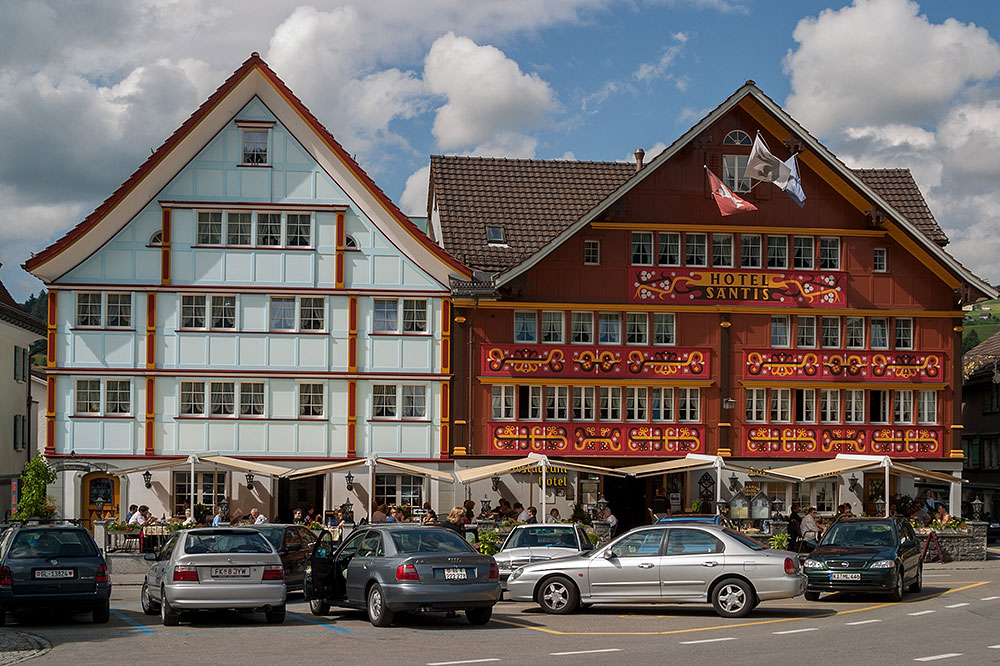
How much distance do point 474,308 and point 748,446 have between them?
9.86 meters

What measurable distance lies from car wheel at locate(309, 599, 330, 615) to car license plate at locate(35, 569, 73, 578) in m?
3.96

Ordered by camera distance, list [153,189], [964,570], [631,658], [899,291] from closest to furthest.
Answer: [631,658] → [964,570] → [153,189] → [899,291]

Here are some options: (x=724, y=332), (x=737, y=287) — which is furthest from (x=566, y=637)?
(x=737, y=287)

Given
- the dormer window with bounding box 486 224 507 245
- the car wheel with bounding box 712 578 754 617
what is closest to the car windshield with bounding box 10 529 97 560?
the car wheel with bounding box 712 578 754 617

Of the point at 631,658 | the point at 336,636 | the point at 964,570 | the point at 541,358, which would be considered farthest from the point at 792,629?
the point at 541,358

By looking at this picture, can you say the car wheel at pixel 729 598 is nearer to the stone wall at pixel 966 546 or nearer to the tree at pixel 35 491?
the stone wall at pixel 966 546

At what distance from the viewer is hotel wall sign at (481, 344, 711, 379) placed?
41.7 metres

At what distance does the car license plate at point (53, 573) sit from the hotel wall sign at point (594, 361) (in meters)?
22.5

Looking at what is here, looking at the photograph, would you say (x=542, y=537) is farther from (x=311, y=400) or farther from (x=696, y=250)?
(x=696, y=250)

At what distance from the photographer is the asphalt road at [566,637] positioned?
Result: 15922 millimetres

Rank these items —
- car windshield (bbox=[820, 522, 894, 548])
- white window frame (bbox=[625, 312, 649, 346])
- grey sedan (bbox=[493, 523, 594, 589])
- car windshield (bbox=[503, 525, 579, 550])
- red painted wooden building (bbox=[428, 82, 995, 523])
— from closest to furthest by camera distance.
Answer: car windshield (bbox=[820, 522, 894, 548]), grey sedan (bbox=[493, 523, 594, 589]), car windshield (bbox=[503, 525, 579, 550]), red painted wooden building (bbox=[428, 82, 995, 523]), white window frame (bbox=[625, 312, 649, 346])

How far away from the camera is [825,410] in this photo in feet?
141

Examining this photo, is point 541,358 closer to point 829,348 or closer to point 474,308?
point 474,308

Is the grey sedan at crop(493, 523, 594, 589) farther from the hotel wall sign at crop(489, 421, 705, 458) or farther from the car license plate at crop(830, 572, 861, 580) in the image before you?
the hotel wall sign at crop(489, 421, 705, 458)
